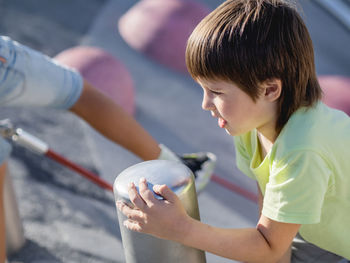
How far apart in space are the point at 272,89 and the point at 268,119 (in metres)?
0.09

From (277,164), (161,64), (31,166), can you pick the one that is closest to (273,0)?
(277,164)

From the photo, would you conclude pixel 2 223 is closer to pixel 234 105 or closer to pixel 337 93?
pixel 234 105

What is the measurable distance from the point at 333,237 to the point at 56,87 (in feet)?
3.48

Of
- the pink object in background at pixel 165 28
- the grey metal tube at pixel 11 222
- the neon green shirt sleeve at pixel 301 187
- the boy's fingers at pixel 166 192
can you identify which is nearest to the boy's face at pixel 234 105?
the neon green shirt sleeve at pixel 301 187

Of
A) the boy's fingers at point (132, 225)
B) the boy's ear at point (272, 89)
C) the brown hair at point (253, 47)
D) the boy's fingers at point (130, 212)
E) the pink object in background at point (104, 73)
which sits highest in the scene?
the brown hair at point (253, 47)

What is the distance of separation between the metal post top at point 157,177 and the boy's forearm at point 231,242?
8 centimetres

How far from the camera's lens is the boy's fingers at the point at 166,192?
1.03 metres

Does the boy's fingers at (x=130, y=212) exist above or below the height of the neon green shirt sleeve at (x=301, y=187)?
below

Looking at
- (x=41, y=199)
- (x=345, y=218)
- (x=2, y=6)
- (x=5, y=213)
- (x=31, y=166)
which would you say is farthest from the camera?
(x=2, y=6)

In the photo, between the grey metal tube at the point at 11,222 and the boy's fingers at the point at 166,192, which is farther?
the grey metal tube at the point at 11,222

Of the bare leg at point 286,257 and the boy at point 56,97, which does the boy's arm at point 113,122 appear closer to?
the boy at point 56,97

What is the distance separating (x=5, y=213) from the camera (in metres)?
1.87

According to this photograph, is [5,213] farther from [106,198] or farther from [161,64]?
[161,64]

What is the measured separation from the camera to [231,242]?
3.66 feet
